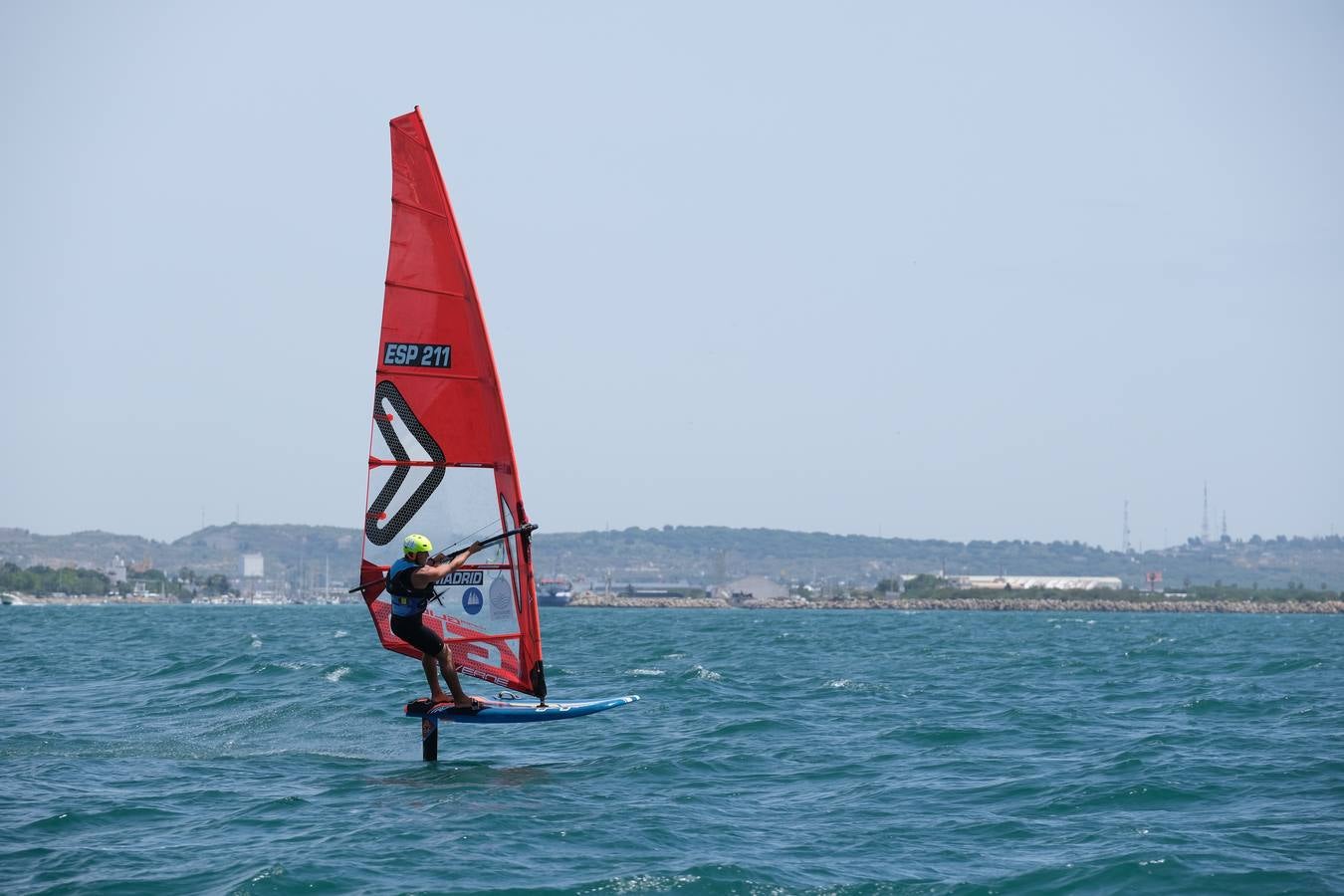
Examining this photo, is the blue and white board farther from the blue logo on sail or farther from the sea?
the blue logo on sail

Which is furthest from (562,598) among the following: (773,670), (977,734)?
(977,734)

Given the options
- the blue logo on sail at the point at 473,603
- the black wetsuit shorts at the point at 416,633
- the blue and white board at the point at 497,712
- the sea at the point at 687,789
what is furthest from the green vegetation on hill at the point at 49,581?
the black wetsuit shorts at the point at 416,633

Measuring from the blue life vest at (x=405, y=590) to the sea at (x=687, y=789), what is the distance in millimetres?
1765

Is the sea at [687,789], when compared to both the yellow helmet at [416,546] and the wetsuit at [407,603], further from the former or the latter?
the yellow helmet at [416,546]

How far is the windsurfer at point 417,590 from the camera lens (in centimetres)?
1466

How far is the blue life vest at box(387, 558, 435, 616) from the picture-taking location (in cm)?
1478

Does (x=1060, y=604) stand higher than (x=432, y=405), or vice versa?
(x=432, y=405)

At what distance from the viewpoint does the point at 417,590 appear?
14773mm

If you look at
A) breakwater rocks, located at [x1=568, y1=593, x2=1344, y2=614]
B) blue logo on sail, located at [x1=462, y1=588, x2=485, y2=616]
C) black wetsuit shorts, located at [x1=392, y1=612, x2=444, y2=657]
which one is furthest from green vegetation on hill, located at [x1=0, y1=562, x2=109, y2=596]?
black wetsuit shorts, located at [x1=392, y1=612, x2=444, y2=657]

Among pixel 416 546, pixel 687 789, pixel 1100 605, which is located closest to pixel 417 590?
pixel 416 546

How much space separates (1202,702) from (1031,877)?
43.5 ft

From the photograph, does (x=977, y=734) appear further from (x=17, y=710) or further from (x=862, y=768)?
(x=17, y=710)

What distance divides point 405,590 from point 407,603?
19cm

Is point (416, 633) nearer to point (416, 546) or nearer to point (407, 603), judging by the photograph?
point (407, 603)
